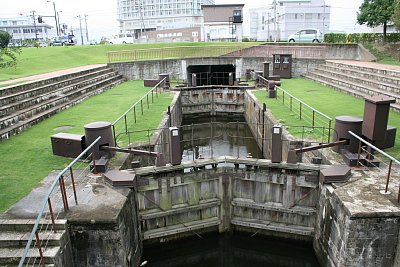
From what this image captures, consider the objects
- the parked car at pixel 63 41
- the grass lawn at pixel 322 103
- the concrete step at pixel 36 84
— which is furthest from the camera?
the parked car at pixel 63 41

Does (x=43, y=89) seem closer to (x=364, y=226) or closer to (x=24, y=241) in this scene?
(x=24, y=241)

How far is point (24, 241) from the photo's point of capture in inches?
232

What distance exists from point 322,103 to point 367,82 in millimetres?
4282

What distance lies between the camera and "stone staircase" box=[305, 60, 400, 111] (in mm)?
16438

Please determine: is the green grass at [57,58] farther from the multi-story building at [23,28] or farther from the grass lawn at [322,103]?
the multi-story building at [23,28]

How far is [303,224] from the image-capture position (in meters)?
9.20

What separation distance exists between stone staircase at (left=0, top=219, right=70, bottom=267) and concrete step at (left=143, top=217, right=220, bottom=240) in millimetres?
3063

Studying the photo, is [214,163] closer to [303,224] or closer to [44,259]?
[303,224]

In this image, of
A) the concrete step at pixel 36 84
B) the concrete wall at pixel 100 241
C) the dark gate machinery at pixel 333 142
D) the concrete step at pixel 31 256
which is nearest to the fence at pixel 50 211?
the concrete step at pixel 31 256

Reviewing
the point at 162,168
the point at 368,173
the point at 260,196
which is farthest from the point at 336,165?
the point at 162,168

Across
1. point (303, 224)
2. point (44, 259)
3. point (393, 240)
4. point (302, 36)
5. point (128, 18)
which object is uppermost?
point (128, 18)

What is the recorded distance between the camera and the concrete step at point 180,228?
904cm

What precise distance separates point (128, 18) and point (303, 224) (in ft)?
429

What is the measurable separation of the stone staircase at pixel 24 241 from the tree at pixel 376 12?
30636mm
